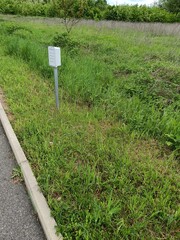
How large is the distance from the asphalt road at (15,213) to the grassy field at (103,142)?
20 centimetres

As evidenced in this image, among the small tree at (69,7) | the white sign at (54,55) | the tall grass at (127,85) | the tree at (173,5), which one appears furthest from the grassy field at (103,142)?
the tree at (173,5)

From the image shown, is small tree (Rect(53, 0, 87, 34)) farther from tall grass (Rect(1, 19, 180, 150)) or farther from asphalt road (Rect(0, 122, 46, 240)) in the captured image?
asphalt road (Rect(0, 122, 46, 240))

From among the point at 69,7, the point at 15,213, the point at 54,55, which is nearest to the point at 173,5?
the point at 69,7

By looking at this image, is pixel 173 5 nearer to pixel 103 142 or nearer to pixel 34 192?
pixel 103 142

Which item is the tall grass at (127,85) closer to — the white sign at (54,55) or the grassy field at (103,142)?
the grassy field at (103,142)

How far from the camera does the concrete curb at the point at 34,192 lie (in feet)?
5.13

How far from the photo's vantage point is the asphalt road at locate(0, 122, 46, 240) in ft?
5.18

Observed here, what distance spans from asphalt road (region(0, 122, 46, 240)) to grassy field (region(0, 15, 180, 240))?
0.20 metres

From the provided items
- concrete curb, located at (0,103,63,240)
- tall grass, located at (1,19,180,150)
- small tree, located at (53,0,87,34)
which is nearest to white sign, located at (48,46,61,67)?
tall grass, located at (1,19,180,150)

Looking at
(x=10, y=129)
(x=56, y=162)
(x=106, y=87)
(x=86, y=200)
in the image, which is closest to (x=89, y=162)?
(x=56, y=162)

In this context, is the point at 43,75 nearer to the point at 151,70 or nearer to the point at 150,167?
the point at 151,70

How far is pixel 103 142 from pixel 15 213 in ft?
4.07

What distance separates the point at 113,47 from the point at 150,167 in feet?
17.8

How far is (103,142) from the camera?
A: 2477 millimetres
